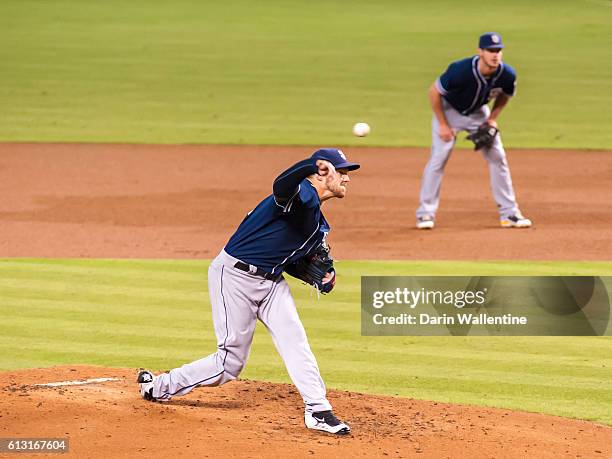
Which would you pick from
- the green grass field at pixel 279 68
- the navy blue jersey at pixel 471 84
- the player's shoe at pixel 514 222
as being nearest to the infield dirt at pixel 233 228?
the player's shoe at pixel 514 222

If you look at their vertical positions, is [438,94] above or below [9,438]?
above

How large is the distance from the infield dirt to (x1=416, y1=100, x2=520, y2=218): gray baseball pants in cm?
31

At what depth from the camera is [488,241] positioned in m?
12.9

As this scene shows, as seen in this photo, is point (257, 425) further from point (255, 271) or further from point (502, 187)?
point (502, 187)

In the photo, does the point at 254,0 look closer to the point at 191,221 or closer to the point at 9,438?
the point at 191,221

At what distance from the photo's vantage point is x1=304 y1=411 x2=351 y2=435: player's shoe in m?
6.88

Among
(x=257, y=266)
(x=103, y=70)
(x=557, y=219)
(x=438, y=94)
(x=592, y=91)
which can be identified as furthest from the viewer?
(x=103, y=70)

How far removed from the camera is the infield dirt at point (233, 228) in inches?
266

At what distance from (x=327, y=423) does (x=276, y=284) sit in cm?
83

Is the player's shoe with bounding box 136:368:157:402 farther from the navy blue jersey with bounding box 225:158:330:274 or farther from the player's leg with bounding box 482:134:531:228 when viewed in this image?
the player's leg with bounding box 482:134:531:228

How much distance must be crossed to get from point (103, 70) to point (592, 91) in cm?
989

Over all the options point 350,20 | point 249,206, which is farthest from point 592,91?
point 249,206

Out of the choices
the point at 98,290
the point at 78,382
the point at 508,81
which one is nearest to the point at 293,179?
the point at 78,382

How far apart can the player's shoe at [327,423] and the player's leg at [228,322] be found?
55 cm
